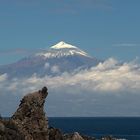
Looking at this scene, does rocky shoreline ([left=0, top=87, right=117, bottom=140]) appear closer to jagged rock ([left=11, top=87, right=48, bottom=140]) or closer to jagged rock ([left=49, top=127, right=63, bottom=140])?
jagged rock ([left=11, top=87, right=48, bottom=140])

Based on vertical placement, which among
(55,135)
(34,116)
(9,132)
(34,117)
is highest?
(34,116)

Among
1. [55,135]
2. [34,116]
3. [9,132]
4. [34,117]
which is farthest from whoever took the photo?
[55,135]

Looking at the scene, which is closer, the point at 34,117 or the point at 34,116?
the point at 34,117

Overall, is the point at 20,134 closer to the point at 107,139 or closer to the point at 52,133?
the point at 52,133

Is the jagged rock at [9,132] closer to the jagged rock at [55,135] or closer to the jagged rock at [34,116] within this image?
the jagged rock at [34,116]

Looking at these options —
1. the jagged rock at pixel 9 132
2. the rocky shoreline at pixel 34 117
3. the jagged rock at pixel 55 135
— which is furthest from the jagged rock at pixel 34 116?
the jagged rock at pixel 9 132

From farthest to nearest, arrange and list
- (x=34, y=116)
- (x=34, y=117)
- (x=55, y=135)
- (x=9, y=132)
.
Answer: (x=55, y=135) → (x=34, y=116) → (x=34, y=117) → (x=9, y=132)

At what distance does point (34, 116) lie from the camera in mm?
99250

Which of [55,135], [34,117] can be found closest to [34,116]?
[34,117]

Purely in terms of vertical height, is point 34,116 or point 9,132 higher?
point 34,116

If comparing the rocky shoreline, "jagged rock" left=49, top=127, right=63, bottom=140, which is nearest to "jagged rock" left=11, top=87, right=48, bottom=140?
the rocky shoreline

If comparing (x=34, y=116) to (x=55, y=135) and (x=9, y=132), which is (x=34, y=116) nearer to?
(x=55, y=135)

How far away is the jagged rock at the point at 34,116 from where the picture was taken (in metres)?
96.5

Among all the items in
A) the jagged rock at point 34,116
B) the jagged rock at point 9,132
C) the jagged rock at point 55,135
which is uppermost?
the jagged rock at point 34,116
